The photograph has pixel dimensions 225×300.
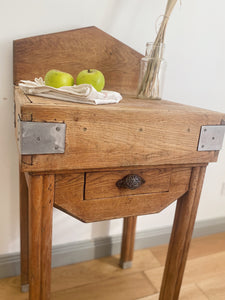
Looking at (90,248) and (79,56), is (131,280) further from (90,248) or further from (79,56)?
(79,56)

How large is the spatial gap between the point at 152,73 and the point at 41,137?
519 mm

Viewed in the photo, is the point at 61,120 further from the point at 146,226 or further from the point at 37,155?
the point at 146,226

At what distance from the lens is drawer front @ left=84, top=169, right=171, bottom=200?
2.26ft

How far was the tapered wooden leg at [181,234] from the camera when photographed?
0.81m

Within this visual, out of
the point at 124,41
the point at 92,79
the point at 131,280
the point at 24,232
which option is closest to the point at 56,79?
the point at 92,79

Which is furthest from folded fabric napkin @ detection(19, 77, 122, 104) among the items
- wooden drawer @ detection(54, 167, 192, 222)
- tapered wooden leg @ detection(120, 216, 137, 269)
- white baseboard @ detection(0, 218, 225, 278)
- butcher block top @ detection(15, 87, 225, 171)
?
white baseboard @ detection(0, 218, 225, 278)

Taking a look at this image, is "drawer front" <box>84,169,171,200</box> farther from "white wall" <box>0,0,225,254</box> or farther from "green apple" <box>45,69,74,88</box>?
"white wall" <box>0,0,225,254</box>

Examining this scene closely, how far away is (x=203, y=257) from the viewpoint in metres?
1.39

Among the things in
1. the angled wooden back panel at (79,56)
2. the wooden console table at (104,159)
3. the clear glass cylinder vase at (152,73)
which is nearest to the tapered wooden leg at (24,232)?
the wooden console table at (104,159)

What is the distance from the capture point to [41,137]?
566 millimetres

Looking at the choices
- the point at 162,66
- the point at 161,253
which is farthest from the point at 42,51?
the point at 161,253

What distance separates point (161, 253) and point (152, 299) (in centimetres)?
33

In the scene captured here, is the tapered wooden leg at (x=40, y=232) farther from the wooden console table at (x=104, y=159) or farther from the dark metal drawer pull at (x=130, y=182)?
the dark metal drawer pull at (x=130, y=182)

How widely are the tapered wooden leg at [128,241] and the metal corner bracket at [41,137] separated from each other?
710 mm
